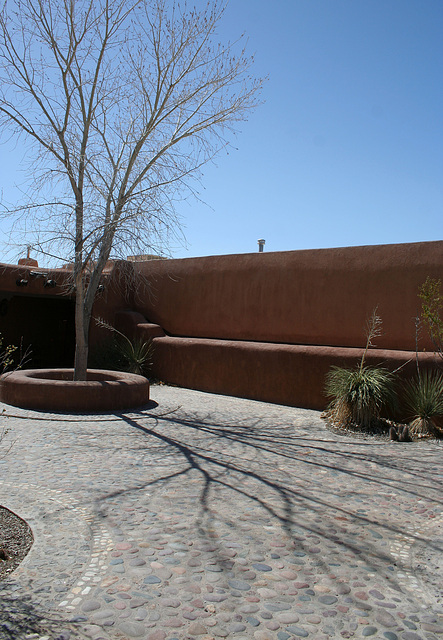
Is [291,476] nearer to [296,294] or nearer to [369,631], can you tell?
[369,631]

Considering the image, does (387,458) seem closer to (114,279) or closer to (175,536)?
(175,536)

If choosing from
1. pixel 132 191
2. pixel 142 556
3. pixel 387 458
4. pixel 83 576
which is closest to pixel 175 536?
pixel 142 556

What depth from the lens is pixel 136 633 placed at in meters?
2.71

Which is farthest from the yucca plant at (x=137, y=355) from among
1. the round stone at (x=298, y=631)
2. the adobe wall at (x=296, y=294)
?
the round stone at (x=298, y=631)

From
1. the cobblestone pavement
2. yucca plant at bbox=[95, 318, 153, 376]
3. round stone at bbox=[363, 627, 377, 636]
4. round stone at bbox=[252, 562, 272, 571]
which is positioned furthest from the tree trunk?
round stone at bbox=[363, 627, 377, 636]

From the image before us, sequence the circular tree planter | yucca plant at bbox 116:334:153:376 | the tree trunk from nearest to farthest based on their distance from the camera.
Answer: the circular tree planter, the tree trunk, yucca plant at bbox 116:334:153:376

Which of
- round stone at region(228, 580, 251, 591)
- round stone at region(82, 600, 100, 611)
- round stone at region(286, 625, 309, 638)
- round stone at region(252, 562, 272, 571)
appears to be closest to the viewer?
round stone at region(286, 625, 309, 638)

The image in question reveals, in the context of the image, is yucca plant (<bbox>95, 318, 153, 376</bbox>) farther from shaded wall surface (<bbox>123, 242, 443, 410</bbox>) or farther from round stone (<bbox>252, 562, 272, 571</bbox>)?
round stone (<bbox>252, 562, 272, 571</bbox>)

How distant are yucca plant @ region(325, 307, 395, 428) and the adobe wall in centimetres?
109

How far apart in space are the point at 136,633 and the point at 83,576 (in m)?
0.68

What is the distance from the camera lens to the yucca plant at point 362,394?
855cm

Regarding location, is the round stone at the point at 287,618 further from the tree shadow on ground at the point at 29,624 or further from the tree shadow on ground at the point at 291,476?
the tree shadow on ground at the point at 29,624

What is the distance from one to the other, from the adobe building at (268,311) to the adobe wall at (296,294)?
0.07 feet

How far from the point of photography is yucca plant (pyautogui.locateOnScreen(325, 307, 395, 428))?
8.55 meters
